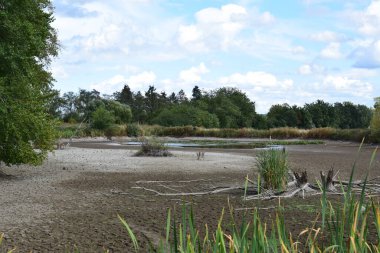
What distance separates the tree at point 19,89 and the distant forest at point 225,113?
196 ft

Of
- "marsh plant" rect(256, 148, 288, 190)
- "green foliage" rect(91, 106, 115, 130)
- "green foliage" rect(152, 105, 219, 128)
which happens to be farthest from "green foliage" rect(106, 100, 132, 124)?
"marsh plant" rect(256, 148, 288, 190)

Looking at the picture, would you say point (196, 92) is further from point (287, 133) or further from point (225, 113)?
point (287, 133)

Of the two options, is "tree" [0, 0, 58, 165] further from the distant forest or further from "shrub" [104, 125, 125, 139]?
the distant forest

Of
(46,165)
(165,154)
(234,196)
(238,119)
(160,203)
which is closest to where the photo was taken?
(160,203)

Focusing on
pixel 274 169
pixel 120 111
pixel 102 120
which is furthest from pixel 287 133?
pixel 274 169

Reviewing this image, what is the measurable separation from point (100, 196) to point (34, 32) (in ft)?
20.2

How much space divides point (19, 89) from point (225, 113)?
3008 inches

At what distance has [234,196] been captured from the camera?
12438 mm

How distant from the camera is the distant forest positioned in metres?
83.4

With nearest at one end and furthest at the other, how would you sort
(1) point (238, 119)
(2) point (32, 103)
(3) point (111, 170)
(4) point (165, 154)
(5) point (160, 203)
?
(5) point (160, 203) → (2) point (32, 103) → (3) point (111, 170) → (4) point (165, 154) → (1) point (238, 119)

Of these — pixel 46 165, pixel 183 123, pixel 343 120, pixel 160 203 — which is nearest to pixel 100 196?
pixel 160 203

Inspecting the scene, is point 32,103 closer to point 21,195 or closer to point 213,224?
point 21,195

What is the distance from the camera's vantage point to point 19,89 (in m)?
15.4

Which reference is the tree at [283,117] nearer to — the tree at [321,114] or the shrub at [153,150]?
the tree at [321,114]
